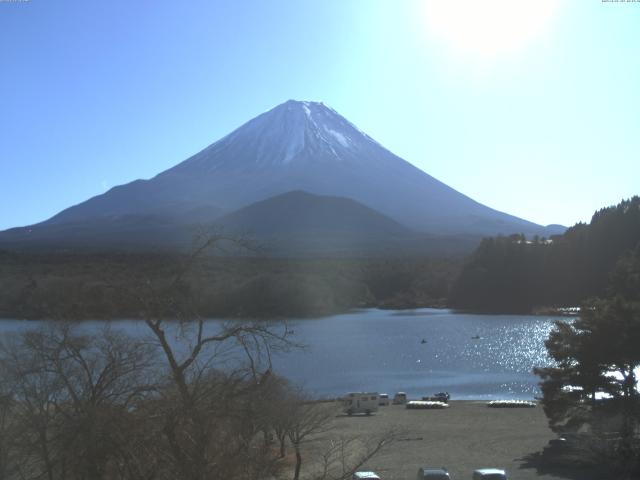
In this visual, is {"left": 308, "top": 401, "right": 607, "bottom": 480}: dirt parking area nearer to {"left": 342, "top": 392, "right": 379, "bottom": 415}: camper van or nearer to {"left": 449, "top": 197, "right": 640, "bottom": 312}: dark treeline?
{"left": 342, "top": 392, "right": 379, "bottom": 415}: camper van

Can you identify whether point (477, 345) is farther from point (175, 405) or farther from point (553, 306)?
point (175, 405)

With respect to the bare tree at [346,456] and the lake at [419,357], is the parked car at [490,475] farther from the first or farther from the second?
the lake at [419,357]

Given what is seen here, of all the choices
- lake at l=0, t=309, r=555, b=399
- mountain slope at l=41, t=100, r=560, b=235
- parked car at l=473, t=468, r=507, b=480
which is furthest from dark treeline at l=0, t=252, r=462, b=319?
mountain slope at l=41, t=100, r=560, b=235

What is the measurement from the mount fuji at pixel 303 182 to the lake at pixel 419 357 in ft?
147

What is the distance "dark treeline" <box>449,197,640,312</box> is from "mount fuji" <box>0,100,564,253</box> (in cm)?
3150

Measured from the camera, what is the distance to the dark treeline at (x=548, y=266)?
52.1 m

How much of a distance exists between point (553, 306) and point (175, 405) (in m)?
52.3

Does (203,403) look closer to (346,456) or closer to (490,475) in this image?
(346,456)

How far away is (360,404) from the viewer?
17.6m

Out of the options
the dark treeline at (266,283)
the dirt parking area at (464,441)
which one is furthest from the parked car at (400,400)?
the dark treeline at (266,283)

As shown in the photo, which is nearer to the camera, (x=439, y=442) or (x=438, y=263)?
(x=439, y=442)

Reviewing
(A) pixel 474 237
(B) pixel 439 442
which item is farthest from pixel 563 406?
(A) pixel 474 237

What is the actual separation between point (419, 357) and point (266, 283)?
1105 cm

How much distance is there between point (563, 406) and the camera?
37.0ft
